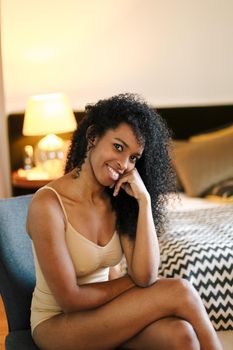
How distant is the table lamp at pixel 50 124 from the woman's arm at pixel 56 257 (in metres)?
1.86

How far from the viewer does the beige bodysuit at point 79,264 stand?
1.47m

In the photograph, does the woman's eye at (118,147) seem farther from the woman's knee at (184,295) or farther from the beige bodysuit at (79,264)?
the woman's knee at (184,295)

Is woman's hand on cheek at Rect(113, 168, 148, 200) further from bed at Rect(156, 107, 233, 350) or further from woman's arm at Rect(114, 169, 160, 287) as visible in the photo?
bed at Rect(156, 107, 233, 350)

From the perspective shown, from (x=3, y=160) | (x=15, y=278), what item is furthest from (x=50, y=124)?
(x=15, y=278)

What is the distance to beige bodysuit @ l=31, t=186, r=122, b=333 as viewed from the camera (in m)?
1.47

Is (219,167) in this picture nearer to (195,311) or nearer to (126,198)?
(126,198)

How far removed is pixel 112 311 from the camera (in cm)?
143

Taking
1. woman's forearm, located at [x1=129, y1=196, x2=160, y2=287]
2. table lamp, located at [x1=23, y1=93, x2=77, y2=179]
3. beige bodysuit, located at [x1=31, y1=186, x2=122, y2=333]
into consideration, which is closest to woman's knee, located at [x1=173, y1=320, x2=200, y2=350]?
woman's forearm, located at [x1=129, y1=196, x2=160, y2=287]

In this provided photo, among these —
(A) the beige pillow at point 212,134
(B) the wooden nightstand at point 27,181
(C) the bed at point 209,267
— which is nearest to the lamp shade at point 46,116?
(B) the wooden nightstand at point 27,181

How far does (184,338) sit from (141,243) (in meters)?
0.31

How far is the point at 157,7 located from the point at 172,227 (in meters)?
1.99

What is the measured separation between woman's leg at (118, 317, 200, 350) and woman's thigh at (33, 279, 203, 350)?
0.02 meters

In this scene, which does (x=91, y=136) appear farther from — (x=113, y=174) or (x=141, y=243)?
(x=141, y=243)

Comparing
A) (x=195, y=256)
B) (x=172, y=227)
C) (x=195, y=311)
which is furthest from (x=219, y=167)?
(x=195, y=311)
